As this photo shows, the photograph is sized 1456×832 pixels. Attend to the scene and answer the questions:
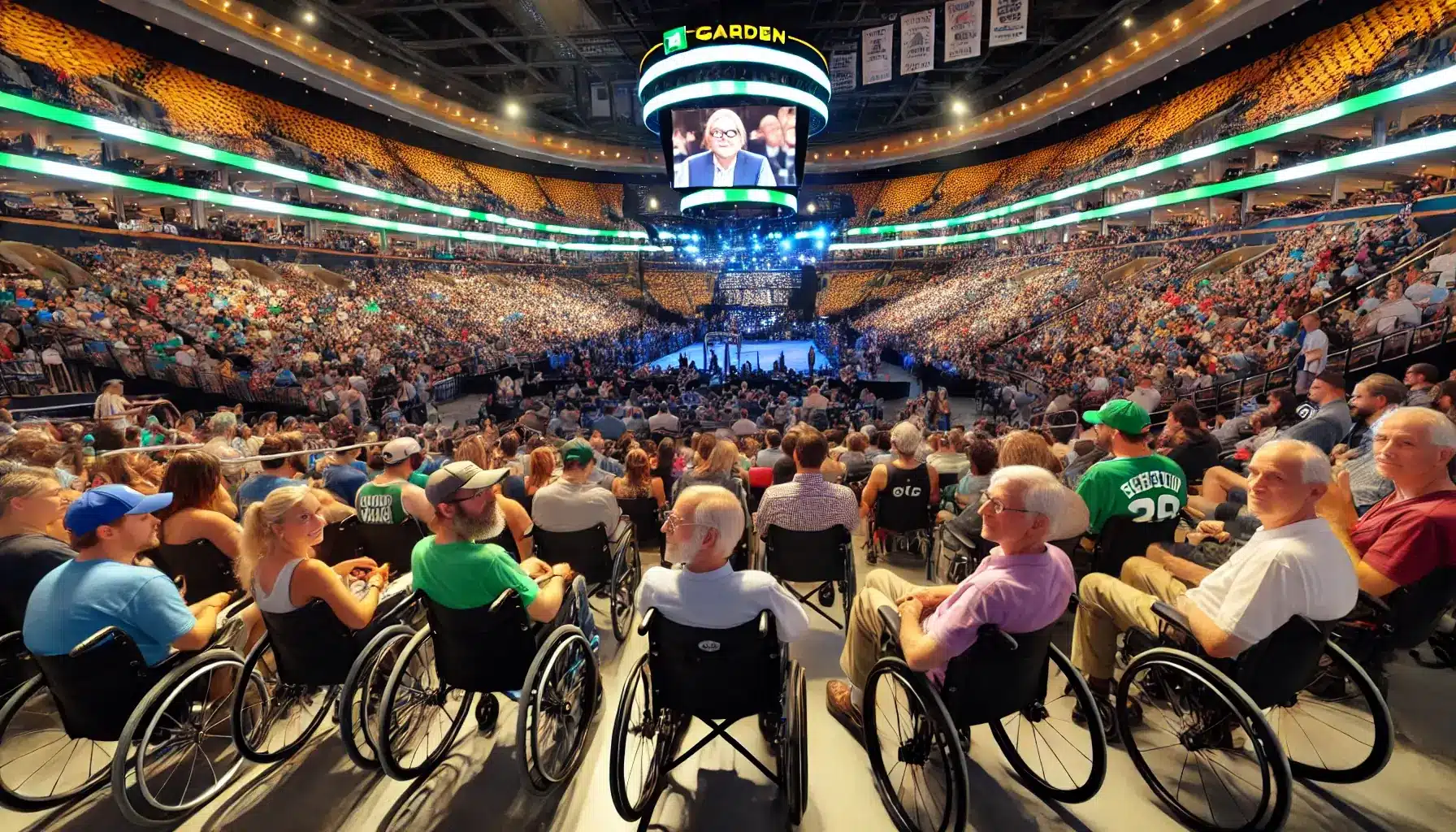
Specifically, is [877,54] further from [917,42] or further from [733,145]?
[733,145]

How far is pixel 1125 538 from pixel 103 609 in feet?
15.1

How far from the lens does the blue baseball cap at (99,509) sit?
229cm

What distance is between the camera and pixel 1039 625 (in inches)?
85.6

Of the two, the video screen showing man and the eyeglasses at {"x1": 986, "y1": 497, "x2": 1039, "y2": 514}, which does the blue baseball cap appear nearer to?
the eyeglasses at {"x1": 986, "y1": 497, "x2": 1039, "y2": 514}

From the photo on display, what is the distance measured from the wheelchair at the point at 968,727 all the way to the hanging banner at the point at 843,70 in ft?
85.3

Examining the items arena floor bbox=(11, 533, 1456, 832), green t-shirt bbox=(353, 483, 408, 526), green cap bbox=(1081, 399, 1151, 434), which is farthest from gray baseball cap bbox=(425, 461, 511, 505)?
green cap bbox=(1081, 399, 1151, 434)

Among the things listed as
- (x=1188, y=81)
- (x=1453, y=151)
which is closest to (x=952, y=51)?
(x=1453, y=151)

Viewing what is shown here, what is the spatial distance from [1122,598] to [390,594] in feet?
11.3

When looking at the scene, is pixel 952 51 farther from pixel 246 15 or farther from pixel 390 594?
pixel 246 15

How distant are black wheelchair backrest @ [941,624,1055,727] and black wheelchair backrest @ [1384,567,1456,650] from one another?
1615 millimetres

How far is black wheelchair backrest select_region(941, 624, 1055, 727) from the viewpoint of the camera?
2189mm

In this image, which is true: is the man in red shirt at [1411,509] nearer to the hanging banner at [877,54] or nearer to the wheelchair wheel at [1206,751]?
the wheelchair wheel at [1206,751]

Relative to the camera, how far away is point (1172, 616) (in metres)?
2.40

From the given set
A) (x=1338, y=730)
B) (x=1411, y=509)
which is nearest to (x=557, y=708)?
(x=1338, y=730)
